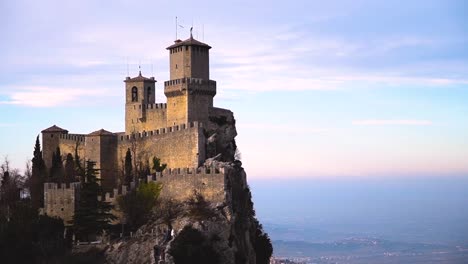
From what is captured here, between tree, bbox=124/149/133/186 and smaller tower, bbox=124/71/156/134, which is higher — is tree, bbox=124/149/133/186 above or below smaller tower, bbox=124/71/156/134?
below

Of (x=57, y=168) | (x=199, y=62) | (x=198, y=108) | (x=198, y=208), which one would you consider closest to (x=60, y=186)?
(x=57, y=168)

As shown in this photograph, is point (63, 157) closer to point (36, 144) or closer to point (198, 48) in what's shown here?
point (36, 144)

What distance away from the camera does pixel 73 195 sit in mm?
55719

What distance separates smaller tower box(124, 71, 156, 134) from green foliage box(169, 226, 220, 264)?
50.8ft

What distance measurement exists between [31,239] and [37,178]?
28.6ft

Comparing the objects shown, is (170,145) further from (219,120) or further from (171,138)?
(219,120)

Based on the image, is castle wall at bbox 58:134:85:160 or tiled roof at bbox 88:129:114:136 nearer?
tiled roof at bbox 88:129:114:136

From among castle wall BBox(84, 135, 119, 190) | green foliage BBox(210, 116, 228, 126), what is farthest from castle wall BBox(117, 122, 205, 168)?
green foliage BBox(210, 116, 228, 126)

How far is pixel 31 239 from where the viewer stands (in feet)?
174

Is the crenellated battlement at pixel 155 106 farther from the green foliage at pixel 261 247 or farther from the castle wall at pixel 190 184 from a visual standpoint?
the green foliage at pixel 261 247

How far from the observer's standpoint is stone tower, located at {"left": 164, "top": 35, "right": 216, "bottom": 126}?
60500 millimetres

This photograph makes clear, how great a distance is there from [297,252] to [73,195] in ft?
450

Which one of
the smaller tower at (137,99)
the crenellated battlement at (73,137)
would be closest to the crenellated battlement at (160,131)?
the smaller tower at (137,99)

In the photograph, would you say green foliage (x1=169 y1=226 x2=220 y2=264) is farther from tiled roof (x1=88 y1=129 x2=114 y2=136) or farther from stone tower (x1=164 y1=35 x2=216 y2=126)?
tiled roof (x1=88 y1=129 x2=114 y2=136)
